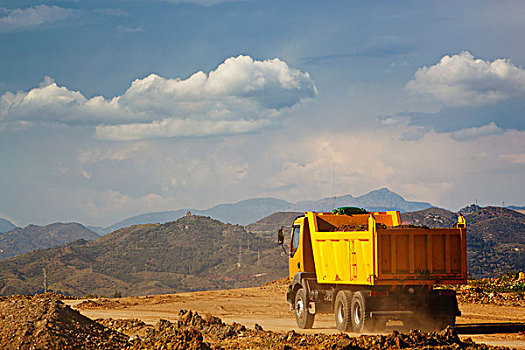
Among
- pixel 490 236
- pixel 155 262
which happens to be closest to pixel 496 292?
pixel 490 236

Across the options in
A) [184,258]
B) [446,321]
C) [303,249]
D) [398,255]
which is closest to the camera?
[398,255]

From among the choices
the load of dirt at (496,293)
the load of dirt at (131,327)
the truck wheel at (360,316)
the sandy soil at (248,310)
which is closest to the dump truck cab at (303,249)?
the sandy soil at (248,310)

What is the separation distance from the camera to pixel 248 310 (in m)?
32.3

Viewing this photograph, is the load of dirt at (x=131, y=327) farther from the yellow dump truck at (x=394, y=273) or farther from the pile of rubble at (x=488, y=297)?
the pile of rubble at (x=488, y=297)

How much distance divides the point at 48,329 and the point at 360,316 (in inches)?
343

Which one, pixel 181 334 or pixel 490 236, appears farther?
pixel 490 236

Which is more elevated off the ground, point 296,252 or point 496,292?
point 296,252

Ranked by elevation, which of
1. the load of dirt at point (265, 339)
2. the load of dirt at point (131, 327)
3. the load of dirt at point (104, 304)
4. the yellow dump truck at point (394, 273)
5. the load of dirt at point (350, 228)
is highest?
the load of dirt at point (350, 228)

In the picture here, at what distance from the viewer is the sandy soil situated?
2356cm

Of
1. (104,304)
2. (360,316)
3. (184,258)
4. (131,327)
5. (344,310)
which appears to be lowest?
(104,304)

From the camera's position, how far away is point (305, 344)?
16547 millimetres

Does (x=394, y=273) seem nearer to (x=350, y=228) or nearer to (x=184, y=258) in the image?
(x=350, y=228)

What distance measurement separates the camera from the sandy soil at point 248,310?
23.6 metres

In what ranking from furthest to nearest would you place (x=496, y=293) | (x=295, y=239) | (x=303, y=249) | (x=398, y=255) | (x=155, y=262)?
1. (x=155, y=262)
2. (x=496, y=293)
3. (x=295, y=239)
4. (x=303, y=249)
5. (x=398, y=255)
